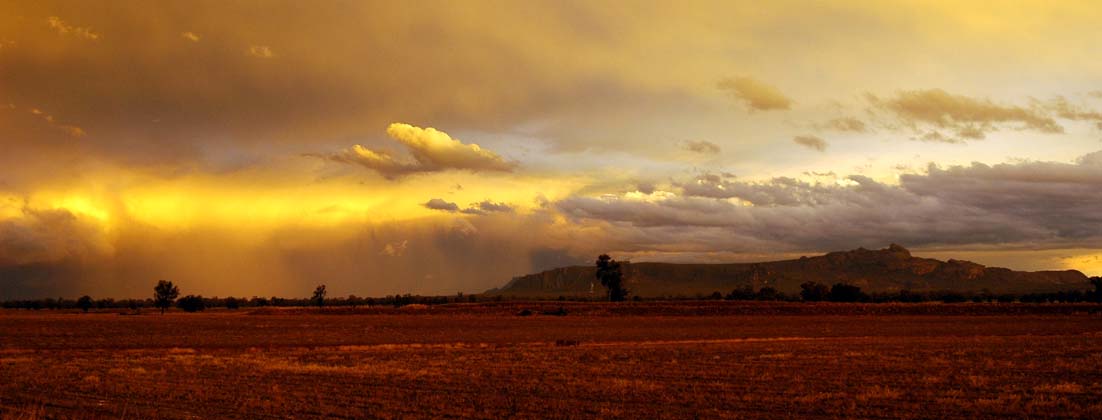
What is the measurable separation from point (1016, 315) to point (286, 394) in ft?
322

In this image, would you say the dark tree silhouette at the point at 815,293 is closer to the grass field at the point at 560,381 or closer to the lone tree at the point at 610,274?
the lone tree at the point at 610,274

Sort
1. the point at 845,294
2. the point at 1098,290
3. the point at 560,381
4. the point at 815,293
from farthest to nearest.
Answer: the point at 815,293
the point at 845,294
the point at 1098,290
the point at 560,381

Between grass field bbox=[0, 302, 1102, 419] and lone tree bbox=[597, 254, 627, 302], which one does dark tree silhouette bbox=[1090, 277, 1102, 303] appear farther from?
grass field bbox=[0, 302, 1102, 419]

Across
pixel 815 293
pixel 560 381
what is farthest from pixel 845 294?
pixel 560 381

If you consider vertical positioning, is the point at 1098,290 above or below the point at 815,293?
below

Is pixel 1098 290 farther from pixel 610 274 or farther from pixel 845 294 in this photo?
pixel 610 274

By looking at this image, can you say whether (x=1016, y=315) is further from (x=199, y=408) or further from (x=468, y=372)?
(x=199, y=408)

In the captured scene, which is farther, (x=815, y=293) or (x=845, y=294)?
(x=815, y=293)

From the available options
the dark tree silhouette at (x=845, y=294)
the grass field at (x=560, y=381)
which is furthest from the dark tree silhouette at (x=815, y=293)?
the grass field at (x=560, y=381)

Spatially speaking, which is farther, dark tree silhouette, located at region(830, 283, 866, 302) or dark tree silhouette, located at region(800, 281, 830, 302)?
dark tree silhouette, located at region(800, 281, 830, 302)

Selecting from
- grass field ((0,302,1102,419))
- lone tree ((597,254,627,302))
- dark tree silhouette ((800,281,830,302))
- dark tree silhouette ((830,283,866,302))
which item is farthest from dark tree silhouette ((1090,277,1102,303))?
grass field ((0,302,1102,419))

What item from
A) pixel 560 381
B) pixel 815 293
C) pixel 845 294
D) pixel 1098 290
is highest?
pixel 815 293

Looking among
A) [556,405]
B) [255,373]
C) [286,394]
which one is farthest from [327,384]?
[556,405]

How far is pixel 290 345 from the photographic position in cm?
5219
